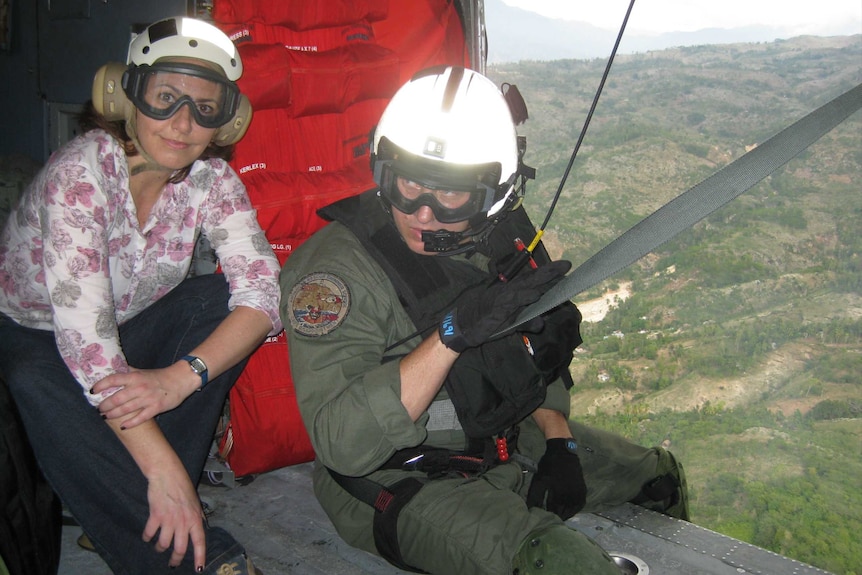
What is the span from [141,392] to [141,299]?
0.43 m

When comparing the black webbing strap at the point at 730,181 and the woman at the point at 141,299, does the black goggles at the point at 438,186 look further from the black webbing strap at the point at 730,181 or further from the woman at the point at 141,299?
the black webbing strap at the point at 730,181

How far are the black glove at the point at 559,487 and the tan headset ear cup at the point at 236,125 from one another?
135 centimetres

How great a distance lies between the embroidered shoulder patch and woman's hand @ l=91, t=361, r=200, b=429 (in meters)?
0.34

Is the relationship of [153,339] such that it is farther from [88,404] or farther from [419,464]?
[419,464]

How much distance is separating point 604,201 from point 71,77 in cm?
342

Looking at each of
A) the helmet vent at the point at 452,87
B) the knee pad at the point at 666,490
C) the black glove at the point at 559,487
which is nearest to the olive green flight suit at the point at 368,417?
the black glove at the point at 559,487

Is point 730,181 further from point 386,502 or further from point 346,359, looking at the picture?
point 386,502

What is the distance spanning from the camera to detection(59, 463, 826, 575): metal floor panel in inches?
74.9

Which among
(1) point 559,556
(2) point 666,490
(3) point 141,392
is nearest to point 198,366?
(3) point 141,392

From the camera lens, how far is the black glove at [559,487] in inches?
75.9

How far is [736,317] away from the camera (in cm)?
464

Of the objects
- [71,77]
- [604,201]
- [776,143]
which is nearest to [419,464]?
[776,143]

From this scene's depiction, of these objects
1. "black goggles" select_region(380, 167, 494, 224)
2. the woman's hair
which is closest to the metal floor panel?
"black goggles" select_region(380, 167, 494, 224)

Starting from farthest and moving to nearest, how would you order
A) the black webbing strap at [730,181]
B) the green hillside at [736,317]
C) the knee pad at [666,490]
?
1. the green hillside at [736,317]
2. the knee pad at [666,490]
3. the black webbing strap at [730,181]
